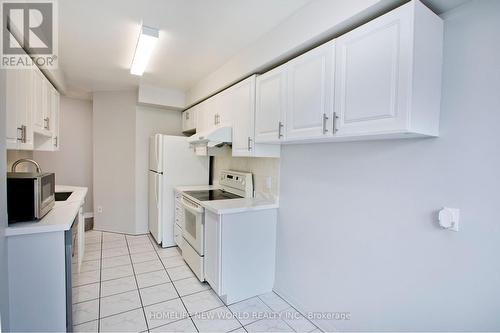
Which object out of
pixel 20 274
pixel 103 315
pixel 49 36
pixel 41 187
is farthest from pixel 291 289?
pixel 49 36

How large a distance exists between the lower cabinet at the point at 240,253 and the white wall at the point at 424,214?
1.64ft

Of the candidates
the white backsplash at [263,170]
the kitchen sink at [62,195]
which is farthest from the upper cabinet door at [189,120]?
the kitchen sink at [62,195]

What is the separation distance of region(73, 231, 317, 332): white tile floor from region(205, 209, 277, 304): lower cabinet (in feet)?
0.45

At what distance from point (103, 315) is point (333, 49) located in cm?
273

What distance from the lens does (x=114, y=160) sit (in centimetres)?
420

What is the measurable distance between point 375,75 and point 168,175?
9.71 feet

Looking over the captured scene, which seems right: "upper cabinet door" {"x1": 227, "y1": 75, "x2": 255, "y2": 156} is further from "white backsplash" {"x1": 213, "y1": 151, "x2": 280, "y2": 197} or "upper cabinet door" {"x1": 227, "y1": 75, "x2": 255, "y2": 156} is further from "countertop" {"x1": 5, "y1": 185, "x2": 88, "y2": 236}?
"countertop" {"x1": 5, "y1": 185, "x2": 88, "y2": 236}

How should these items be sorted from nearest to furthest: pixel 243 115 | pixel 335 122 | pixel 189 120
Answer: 1. pixel 335 122
2. pixel 243 115
3. pixel 189 120

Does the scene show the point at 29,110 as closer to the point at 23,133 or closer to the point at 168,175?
the point at 23,133

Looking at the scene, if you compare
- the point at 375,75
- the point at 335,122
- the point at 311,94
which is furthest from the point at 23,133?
the point at 375,75

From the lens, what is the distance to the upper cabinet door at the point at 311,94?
1.64m

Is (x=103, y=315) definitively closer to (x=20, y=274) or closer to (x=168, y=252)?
(x=20, y=274)

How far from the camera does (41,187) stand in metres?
1.75

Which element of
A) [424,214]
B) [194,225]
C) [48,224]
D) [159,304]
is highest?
[424,214]
